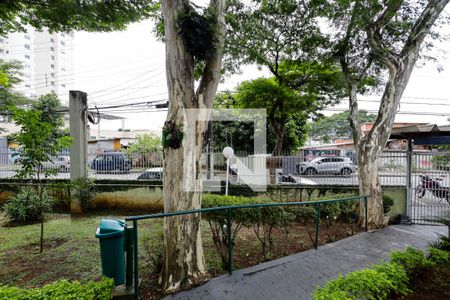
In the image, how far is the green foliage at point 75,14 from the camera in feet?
20.7

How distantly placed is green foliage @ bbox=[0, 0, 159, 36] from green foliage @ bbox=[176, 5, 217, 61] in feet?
12.9

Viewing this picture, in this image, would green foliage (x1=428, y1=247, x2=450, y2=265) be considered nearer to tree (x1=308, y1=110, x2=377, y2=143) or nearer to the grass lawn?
the grass lawn

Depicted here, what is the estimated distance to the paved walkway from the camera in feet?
10.0

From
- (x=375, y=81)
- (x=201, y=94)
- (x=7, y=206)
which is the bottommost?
(x=7, y=206)

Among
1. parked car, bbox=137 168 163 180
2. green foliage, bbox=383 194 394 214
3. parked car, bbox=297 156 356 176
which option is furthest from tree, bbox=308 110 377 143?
parked car, bbox=137 168 163 180

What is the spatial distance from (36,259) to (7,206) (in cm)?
427

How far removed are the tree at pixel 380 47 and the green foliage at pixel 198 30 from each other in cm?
384

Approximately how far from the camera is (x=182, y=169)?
3260mm

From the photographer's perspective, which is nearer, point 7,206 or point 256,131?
point 7,206

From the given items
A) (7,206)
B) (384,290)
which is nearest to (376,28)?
(384,290)

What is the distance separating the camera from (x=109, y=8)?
6434 mm

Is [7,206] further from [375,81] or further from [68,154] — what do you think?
[375,81]

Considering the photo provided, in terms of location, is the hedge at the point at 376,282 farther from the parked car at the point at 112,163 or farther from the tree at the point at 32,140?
the parked car at the point at 112,163

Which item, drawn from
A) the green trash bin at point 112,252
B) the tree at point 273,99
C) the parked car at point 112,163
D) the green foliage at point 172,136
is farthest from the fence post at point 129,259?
the tree at point 273,99
